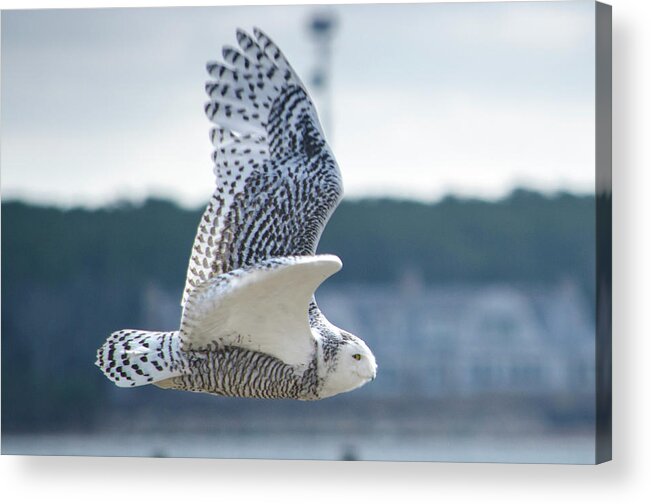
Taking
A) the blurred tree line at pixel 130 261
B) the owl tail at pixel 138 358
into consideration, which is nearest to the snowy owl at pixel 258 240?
the owl tail at pixel 138 358

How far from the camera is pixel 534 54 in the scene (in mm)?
9273

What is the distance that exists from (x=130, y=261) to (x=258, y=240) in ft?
5.13

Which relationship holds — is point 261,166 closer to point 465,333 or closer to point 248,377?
point 248,377

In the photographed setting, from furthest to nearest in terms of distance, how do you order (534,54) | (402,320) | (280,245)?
(402,320) → (534,54) → (280,245)

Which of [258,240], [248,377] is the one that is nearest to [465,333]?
[248,377]

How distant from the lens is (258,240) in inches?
334

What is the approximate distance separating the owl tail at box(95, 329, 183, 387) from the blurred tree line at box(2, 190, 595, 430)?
3.72 feet

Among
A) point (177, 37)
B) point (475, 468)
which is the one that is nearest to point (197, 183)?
point (177, 37)

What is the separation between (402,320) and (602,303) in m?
1.79

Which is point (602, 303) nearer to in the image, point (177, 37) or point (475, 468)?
point (475, 468)

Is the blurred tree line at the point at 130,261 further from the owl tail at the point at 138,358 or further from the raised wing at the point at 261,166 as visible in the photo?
the raised wing at the point at 261,166

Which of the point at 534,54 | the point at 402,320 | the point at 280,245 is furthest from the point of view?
the point at 402,320

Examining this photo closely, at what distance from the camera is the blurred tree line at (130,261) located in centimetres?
941

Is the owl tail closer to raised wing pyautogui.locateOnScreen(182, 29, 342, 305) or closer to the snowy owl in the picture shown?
the snowy owl
